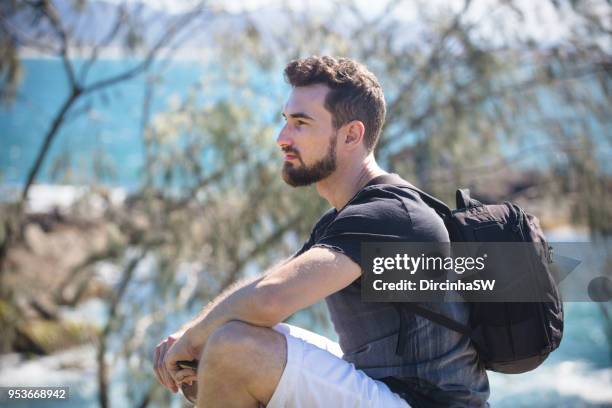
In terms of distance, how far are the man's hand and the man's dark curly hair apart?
2.02 feet

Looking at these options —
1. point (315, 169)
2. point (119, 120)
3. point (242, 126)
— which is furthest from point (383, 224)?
point (119, 120)

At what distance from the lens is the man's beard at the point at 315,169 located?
182 centimetres

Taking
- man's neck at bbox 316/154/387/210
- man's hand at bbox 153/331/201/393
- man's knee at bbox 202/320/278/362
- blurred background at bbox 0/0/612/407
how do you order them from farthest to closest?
blurred background at bbox 0/0/612/407 < man's neck at bbox 316/154/387/210 < man's hand at bbox 153/331/201/393 < man's knee at bbox 202/320/278/362

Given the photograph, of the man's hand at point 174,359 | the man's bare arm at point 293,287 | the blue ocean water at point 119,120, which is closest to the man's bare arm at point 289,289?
the man's bare arm at point 293,287

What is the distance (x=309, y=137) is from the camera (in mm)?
1824

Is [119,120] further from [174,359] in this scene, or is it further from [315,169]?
[174,359]

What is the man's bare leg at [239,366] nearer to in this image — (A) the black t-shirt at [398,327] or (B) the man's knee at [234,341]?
(B) the man's knee at [234,341]

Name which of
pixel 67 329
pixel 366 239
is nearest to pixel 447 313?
pixel 366 239

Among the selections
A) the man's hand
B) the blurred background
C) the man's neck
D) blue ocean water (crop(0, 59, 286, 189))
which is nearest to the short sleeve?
the man's neck

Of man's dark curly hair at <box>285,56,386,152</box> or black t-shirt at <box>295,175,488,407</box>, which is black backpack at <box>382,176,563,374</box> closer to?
black t-shirt at <box>295,175,488,407</box>

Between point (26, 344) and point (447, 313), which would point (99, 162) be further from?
point (447, 313)

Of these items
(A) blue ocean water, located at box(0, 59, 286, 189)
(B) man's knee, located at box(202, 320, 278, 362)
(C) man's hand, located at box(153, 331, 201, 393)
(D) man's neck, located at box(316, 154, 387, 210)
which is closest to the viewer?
(B) man's knee, located at box(202, 320, 278, 362)

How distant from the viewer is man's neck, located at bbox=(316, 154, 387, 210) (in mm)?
1813

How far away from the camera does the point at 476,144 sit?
5.83 metres
